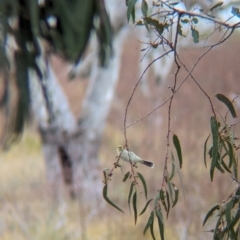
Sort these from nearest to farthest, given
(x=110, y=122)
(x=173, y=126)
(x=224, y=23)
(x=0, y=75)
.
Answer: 1. (x=224, y=23)
2. (x=0, y=75)
3. (x=173, y=126)
4. (x=110, y=122)

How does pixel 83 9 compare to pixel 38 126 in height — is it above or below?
below

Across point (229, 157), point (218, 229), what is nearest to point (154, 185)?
point (218, 229)

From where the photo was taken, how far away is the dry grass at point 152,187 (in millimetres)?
4719

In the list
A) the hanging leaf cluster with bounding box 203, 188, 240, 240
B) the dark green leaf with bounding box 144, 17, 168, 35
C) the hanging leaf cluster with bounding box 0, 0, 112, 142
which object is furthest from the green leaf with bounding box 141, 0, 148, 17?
the hanging leaf cluster with bounding box 0, 0, 112, 142

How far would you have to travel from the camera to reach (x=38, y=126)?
7.84 m

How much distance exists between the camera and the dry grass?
4.72 metres

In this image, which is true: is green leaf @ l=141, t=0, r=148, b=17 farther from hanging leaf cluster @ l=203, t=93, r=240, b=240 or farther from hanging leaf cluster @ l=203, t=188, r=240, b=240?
hanging leaf cluster @ l=203, t=188, r=240, b=240

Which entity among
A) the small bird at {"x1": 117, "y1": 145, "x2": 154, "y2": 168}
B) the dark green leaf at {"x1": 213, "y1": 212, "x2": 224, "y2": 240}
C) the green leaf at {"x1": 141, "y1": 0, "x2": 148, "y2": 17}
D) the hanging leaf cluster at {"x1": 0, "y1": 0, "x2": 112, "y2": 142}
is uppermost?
the hanging leaf cluster at {"x1": 0, "y1": 0, "x2": 112, "y2": 142}

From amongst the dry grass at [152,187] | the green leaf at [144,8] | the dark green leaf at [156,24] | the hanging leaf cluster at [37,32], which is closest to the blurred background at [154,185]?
the dry grass at [152,187]

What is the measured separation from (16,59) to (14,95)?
0.59ft

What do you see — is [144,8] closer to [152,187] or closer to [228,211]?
[228,211]

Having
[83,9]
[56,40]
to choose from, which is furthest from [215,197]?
[83,9]

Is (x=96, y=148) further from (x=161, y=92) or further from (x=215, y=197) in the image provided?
(x=215, y=197)

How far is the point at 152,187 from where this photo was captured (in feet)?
17.8
